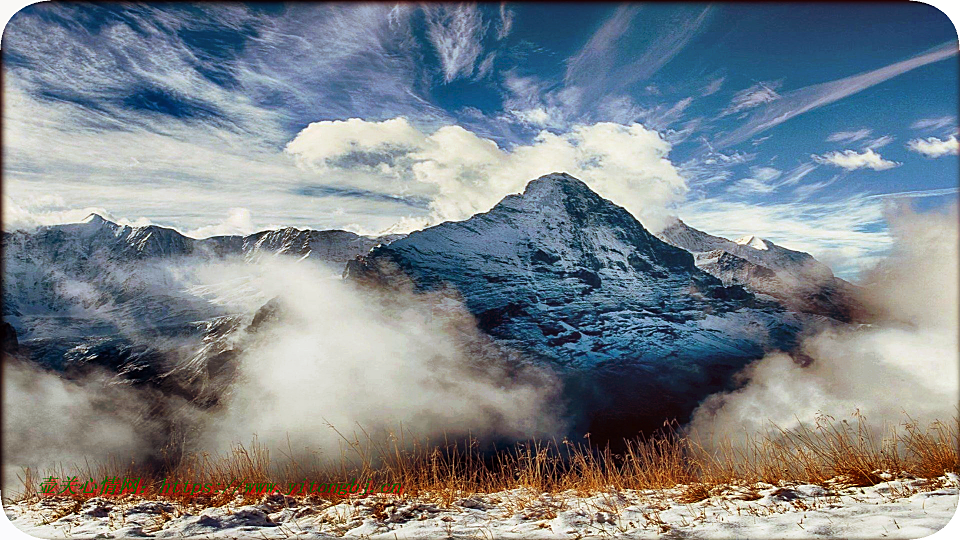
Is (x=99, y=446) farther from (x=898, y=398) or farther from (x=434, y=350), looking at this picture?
(x=898, y=398)

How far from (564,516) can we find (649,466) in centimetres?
226

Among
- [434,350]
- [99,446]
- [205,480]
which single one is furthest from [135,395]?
[205,480]

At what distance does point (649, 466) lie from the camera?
6801 mm

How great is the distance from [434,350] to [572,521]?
17695 cm

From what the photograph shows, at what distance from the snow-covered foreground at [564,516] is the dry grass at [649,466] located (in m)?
0.29

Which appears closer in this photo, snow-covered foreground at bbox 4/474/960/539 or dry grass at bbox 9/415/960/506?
snow-covered foreground at bbox 4/474/960/539

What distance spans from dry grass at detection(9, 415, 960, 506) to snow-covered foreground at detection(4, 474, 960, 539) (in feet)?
0.95

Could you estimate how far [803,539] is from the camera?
13.8 ft

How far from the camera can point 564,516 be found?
5152 millimetres

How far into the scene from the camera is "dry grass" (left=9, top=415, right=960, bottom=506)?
18.4ft

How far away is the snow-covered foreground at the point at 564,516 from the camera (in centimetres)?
453

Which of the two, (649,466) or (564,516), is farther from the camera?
(649,466)

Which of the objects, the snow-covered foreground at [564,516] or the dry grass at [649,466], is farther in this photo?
the dry grass at [649,466]

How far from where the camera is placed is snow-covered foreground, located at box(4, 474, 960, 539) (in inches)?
178
